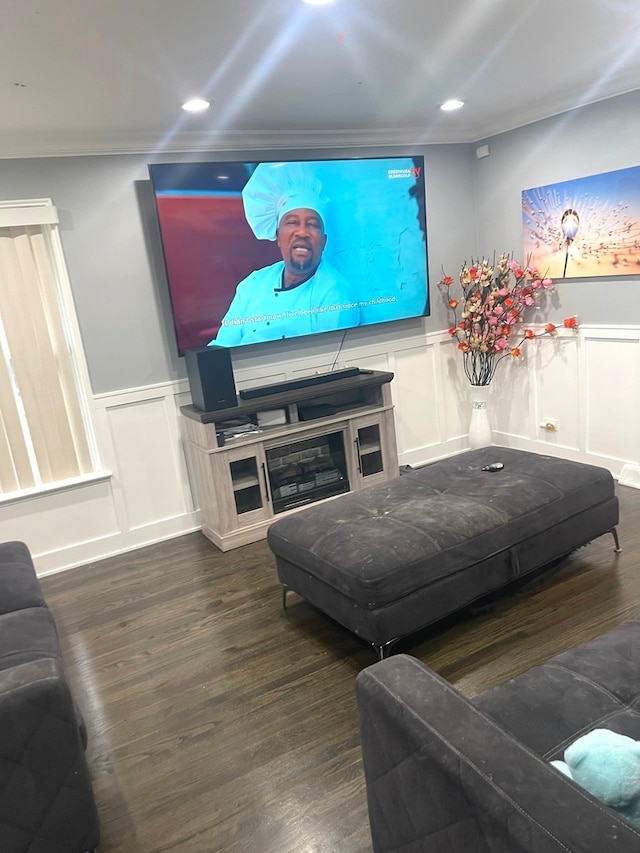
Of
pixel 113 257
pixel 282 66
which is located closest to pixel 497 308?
pixel 282 66

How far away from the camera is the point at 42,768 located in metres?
1.51

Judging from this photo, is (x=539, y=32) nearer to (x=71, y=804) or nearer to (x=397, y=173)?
(x=397, y=173)

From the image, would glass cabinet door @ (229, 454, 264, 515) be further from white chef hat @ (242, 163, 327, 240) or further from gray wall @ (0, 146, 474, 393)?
white chef hat @ (242, 163, 327, 240)

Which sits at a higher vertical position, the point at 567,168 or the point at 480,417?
the point at 567,168

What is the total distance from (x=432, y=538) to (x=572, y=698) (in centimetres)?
93

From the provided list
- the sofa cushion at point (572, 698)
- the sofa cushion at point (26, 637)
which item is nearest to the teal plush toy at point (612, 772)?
the sofa cushion at point (572, 698)

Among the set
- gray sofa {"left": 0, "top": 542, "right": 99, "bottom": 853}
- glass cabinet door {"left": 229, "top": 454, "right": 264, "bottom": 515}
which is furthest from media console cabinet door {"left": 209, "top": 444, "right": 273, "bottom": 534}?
gray sofa {"left": 0, "top": 542, "right": 99, "bottom": 853}

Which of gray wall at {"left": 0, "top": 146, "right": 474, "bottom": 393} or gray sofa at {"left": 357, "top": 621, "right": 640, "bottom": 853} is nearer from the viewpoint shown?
gray sofa at {"left": 357, "top": 621, "right": 640, "bottom": 853}

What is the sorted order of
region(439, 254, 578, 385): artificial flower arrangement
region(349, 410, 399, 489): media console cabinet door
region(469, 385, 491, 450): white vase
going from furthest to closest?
region(469, 385, 491, 450): white vase < region(439, 254, 578, 385): artificial flower arrangement < region(349, 410, 399, 489): media console cabinet door

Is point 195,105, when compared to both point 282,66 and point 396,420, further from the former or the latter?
point 396,420

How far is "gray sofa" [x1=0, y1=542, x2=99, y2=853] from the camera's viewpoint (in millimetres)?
1468

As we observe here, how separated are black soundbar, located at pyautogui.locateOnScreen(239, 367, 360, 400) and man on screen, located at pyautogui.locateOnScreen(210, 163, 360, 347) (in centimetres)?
30

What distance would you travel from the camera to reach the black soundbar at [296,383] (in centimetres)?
379

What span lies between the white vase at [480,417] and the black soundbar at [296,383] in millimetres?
1011
